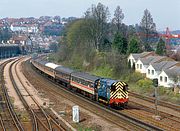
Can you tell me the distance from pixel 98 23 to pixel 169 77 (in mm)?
42671

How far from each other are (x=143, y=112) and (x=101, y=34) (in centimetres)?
5914

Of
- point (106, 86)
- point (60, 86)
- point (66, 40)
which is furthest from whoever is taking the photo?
point (66, 40)

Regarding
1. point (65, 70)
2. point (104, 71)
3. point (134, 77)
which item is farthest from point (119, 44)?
point (65, 70)

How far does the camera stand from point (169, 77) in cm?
5047

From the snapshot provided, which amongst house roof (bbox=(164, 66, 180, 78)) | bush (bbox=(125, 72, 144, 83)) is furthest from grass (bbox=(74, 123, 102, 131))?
bush (bbox=(125, 72, 144, 83))

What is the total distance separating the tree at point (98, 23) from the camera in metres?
90.8

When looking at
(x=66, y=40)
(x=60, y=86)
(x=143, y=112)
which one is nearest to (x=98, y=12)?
(x=66, y=40)

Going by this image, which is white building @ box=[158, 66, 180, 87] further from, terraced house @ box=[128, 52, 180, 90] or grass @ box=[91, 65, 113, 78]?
grass @ box=[91, 65, 113, 78]

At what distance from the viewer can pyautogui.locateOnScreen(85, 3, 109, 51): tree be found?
298ft

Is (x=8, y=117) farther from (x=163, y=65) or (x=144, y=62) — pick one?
(x=144, y=62)

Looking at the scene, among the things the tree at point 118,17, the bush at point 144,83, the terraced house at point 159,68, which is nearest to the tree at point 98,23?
the tree at point 118,17

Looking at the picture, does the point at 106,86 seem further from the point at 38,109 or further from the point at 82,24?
the point at 82,24

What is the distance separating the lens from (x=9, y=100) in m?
41.1

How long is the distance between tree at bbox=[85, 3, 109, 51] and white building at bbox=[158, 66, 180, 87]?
3835 centimetres
